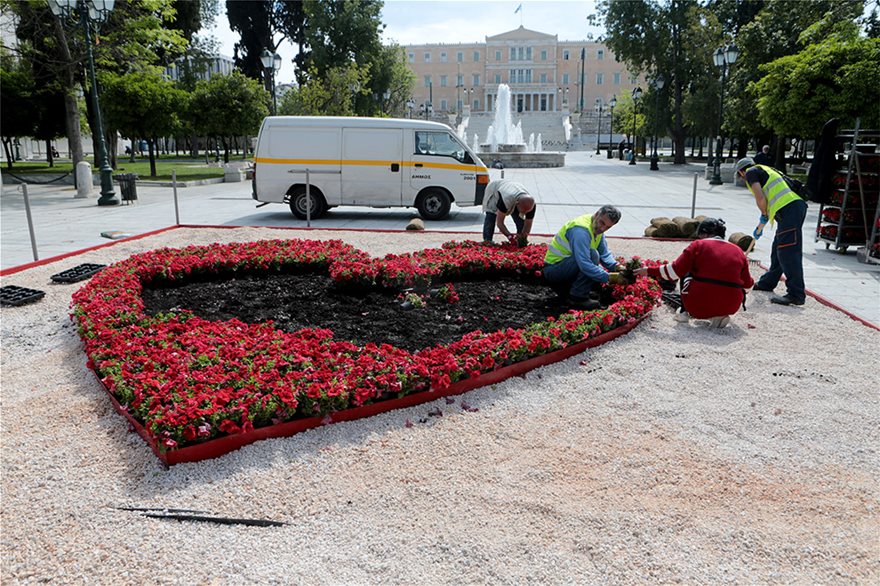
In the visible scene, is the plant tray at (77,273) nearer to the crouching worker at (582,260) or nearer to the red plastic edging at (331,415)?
the red plastic edging at (331,415)

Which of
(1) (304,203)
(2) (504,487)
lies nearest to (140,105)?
(1) (304,203)

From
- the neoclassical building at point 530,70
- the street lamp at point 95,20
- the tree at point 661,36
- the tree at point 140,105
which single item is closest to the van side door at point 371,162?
the street lamp at point 95,20

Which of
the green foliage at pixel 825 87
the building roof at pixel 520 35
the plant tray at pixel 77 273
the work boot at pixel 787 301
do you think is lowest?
the work boot at pixel 787 301

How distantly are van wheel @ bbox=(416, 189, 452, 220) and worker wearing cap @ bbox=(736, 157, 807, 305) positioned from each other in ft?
24.4

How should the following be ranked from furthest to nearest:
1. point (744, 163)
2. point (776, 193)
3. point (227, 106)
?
1. point (227, 106)
2. point (744, 163)
3. point (776, 193)

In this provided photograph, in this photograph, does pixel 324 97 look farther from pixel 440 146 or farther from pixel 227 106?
pixel 440 146

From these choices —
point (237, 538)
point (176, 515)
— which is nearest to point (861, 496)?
point (237, 538)

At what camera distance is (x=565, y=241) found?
6.91m

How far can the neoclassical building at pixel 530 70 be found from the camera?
323ft

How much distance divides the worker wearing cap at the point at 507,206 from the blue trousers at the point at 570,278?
152 centimetres

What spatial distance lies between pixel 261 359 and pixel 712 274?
4.16m

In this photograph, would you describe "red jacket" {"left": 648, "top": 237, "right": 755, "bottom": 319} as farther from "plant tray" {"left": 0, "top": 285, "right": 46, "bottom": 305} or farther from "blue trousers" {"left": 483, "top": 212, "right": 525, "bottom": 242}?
"plant tray" {"left": 0, "top": 285, "right": 46, "bottom": 305}

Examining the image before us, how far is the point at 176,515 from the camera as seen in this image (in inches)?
127

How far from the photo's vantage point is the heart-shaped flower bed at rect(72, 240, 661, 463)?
13.0 ft
